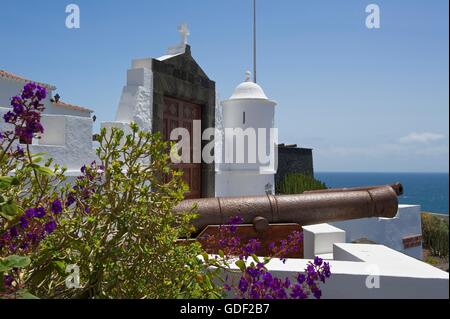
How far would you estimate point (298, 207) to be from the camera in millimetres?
5137

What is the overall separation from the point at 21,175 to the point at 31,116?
0.79m

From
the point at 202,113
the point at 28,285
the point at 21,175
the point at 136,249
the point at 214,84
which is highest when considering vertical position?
the point at 214,84

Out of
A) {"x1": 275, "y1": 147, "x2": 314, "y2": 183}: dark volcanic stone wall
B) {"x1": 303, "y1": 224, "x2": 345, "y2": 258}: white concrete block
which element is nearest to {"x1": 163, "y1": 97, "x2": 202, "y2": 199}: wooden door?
{"x1": 303, "y1": 224, "x2": 345, "y2": 258}: white concrete block

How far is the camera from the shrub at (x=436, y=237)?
14.3 m

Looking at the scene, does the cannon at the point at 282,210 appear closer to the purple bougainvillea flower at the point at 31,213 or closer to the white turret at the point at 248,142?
the purple bougainvillea flower at the point at 31,213

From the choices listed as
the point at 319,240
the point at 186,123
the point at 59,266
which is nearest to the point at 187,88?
the point at 186,123

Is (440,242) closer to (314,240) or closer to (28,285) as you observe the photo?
(314,240)

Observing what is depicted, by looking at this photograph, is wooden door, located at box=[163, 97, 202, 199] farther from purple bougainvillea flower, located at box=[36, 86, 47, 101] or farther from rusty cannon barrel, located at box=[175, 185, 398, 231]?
purple bougainvillea flower, located at box=[36, 86, 47, 101]

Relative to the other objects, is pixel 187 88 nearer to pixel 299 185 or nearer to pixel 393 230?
pixel 393 230

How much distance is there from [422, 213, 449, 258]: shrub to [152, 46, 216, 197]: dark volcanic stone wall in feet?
33.5

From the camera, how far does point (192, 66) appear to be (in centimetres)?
775

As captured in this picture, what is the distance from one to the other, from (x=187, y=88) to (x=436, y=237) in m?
11.9
